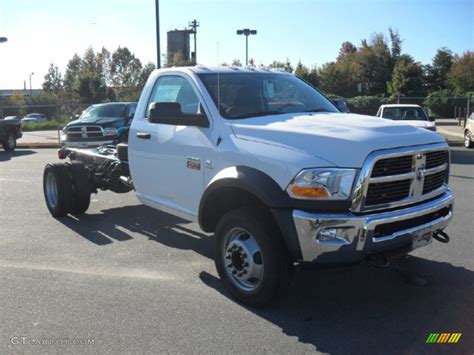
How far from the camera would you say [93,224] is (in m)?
7.67

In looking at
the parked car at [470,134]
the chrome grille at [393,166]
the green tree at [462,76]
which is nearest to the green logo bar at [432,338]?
the chrome grille at [393,166]

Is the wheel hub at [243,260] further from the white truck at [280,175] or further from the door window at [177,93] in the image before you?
the door window at [177,93]

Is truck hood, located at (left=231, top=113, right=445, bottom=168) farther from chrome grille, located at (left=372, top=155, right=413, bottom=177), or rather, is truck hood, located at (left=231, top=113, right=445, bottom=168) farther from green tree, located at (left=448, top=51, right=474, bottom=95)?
green tree, located at (left=448, top=51, right=474, bottom=95)

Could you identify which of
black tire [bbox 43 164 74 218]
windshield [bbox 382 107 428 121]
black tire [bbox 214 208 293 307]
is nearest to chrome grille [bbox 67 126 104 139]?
black tire [bbox 43 164 74 218]

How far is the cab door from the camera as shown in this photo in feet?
17.0

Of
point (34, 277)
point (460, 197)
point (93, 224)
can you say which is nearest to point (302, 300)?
point (34, 277)

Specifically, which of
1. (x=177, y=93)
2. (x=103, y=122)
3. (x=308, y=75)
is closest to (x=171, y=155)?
(x=177, y=93)

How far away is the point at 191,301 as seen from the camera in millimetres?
4707

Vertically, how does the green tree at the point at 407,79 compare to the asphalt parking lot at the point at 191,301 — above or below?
above

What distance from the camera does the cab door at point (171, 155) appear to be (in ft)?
17.0

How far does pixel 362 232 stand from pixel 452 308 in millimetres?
1215

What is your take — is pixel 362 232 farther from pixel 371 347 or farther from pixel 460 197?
pixel 460 197

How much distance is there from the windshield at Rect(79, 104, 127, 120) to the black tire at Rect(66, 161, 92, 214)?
26.7 ft

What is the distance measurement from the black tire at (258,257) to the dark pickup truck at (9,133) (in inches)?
736
